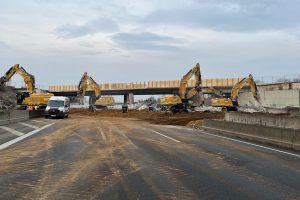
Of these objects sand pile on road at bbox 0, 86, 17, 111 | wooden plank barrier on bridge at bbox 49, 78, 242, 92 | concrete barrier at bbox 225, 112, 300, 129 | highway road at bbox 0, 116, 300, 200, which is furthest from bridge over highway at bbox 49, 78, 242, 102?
highway road at bbox 0, 116, 300, 200

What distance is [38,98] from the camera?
57625 millimetres

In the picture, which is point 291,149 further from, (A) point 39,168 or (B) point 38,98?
(B) point 38,98

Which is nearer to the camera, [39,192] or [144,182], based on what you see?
[39,192]

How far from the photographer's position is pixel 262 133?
19438 mm

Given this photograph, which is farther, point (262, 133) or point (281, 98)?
point (281, 98)

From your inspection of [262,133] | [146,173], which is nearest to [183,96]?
[262,133]

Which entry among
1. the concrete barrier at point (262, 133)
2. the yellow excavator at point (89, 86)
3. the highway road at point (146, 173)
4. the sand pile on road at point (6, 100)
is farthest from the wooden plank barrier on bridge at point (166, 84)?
the highway road at point (146, 173)

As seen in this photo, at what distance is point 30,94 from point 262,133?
144 feet

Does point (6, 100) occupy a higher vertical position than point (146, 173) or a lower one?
higher

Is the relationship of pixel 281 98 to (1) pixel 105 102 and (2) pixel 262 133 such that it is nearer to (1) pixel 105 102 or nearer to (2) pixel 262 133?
(1) pixel 105 102

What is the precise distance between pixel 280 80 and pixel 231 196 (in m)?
84.8

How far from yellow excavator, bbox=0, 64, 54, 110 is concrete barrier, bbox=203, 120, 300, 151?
34585mm

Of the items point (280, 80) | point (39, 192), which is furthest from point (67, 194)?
point (280, 80)

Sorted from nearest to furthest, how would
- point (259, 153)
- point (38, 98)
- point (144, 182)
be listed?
point (144, 182), point (259, 153), point (38, 98)
